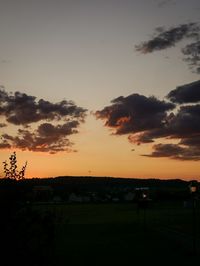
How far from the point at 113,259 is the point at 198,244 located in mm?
8442

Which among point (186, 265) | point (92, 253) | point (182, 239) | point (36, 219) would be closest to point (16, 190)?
point (36, 219)

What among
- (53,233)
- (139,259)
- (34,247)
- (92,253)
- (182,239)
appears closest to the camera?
(34,247)

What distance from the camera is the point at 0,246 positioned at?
1217 cm

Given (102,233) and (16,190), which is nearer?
(16,190)

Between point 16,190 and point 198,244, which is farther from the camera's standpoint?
point 198,244

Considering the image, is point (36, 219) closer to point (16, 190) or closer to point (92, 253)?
point (16, 190)

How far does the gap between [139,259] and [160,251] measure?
3.45m

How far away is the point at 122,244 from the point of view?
3444cm

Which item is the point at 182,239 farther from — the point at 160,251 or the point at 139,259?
the point at 139,259

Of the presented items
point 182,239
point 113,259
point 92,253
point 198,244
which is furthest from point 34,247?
point 182,239

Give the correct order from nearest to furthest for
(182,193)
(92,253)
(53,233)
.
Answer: (53,233) < (92,253) < (182,193)

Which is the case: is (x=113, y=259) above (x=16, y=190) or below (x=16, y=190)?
below

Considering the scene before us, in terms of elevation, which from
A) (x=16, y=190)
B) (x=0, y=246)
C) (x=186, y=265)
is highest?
(x=16, y=190)

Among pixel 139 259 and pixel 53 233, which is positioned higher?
pixel 53 233
